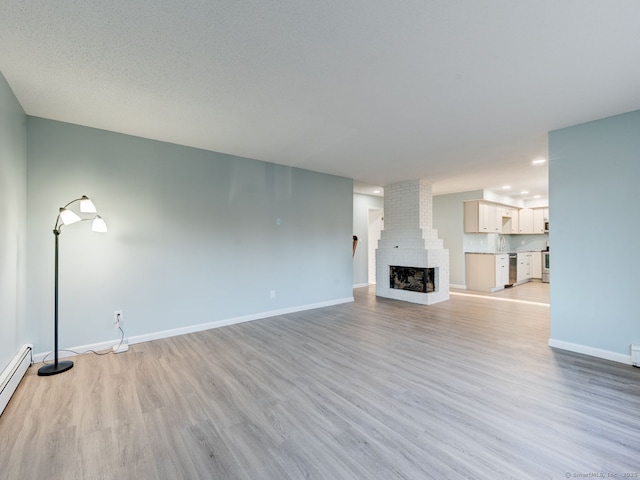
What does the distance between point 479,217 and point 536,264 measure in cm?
351

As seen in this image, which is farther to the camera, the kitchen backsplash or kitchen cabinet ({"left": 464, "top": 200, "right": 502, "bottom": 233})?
the kitchen backsplash

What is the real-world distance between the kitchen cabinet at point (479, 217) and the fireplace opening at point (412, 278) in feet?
7.31

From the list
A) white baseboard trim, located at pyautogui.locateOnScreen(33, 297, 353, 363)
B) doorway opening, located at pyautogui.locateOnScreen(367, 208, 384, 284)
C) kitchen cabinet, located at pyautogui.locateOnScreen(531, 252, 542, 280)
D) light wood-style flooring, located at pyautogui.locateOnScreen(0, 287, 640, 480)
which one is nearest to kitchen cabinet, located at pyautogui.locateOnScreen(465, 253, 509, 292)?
kitchen cabinet, located at pyautogui.locateOnScreen(531, 252, 542, 280)

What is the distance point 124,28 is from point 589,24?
2.87 meters

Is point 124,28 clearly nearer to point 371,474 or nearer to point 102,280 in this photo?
point 102,280

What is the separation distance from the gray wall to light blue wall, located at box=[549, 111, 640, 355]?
545 centimetres

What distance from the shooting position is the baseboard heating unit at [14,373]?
2122 millimetres

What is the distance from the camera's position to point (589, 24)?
1.70 m

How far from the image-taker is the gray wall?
7.44ft

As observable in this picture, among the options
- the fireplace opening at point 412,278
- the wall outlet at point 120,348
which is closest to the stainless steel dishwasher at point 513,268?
the fireplace opening at point 412,278

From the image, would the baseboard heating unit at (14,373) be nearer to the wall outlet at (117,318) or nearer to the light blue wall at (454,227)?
the wall outlet at (117,318)

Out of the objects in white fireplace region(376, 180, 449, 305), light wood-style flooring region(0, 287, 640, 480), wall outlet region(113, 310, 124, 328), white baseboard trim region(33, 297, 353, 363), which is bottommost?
light wood-style flooring region(0, 287, 640, 480)

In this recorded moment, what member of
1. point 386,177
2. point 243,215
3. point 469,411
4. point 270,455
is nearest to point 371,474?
point 270,455

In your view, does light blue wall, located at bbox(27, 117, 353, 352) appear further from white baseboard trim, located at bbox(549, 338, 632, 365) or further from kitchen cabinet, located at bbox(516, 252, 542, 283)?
kitchen cabinet, located at bbox(516, 252, 542, 283)
